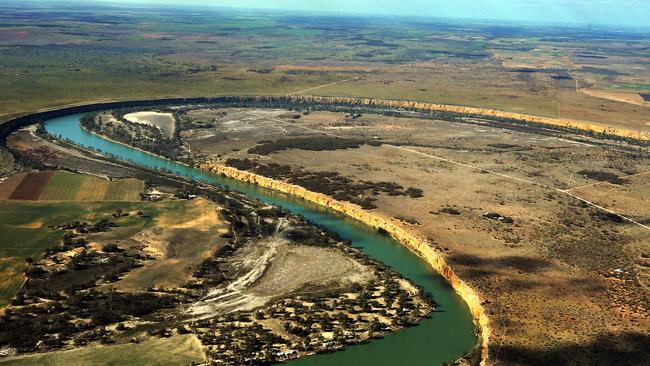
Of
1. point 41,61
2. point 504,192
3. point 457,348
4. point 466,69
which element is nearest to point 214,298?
point 457,348

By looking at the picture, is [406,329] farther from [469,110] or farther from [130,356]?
[469,110]

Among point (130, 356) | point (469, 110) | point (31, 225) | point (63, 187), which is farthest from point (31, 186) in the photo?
point (469, 110)

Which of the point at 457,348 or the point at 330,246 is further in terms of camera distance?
the point at 330,246

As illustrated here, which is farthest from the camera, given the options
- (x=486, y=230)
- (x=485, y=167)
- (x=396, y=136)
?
(x=396, y=136)

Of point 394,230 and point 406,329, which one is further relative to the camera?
point 394,230

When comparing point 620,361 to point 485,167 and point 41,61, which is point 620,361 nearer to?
point 485,167

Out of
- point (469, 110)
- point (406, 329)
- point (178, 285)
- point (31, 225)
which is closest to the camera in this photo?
point (406, 329)

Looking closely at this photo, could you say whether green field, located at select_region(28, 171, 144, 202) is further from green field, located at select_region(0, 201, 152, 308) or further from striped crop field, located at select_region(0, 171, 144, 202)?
green field, located at select_region(0, 201, 152, 308)

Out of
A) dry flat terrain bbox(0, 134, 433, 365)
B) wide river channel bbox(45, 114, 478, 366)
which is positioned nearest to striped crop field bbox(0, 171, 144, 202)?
dry flat terrain bbox(0, 134, 433, 365)
